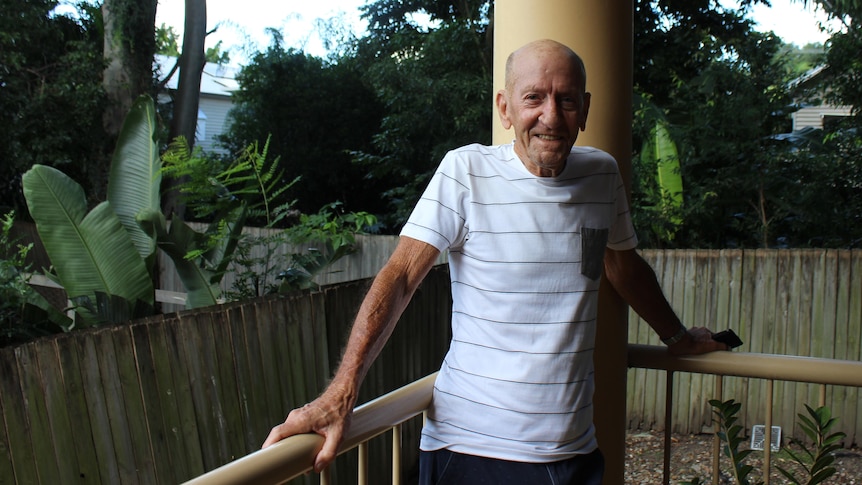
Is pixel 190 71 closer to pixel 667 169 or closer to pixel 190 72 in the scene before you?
pixel 190 72

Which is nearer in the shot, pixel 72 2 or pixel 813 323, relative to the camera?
pixel 813 323

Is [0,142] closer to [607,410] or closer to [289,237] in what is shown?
[289,237]

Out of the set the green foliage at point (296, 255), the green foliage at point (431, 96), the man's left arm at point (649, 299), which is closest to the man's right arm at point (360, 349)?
the man's left arm at point (649, 299)

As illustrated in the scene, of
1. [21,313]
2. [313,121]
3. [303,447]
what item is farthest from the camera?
[313,121]

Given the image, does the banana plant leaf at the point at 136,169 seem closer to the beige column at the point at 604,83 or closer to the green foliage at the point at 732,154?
the beige column at the point at 604,83

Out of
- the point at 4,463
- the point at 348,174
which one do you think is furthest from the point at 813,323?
the point at 348,174

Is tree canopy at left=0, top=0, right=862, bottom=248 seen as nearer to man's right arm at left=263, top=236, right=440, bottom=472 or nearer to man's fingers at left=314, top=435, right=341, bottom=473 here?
man's right arm at left=263, top=236, right=440, bottom=472

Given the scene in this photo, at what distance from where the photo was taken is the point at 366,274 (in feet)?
23.0

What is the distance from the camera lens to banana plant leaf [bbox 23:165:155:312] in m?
4.48

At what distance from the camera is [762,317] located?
553cm

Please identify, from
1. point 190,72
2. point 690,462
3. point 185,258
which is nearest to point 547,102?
point 185,258

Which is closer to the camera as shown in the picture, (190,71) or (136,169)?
(136,169)

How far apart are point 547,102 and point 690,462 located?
4301 mm

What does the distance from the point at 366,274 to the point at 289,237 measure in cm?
92
